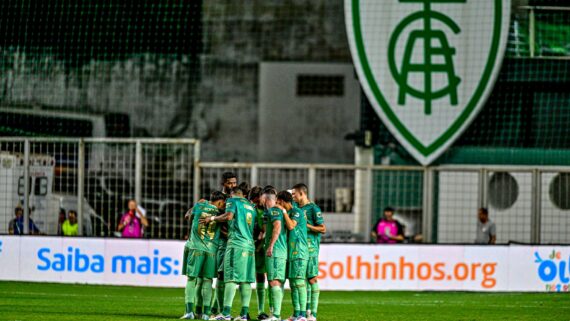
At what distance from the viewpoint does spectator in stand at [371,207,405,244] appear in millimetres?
24500

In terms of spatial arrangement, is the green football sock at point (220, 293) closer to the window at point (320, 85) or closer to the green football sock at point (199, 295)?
the green football sock at point (199, 295)

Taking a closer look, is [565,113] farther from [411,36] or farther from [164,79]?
[164,79]

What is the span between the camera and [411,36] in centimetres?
2544

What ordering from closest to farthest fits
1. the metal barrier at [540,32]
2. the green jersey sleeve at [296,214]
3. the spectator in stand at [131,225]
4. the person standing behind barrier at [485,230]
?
the green jersey sleeve at [296,214], the person standing behind barrier at [485,230], the spectator in stand at [131,225], the metal barrier at [540,32]

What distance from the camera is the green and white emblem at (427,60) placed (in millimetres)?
24938

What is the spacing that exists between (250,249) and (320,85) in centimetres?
2331

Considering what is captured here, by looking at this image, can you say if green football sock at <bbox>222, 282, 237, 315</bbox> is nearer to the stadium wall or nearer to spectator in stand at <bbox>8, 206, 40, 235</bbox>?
the stadium wall

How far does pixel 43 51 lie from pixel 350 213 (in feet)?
29.0

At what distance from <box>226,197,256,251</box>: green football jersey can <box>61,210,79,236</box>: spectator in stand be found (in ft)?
32.1

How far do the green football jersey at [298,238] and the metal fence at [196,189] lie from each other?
7982mm

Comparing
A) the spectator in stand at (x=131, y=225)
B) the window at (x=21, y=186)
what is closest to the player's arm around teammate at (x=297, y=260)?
the spectator in stand at (x=131, y=225)

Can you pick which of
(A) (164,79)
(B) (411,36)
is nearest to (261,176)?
(B) (411,36)

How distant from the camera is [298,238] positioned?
52.2 feet

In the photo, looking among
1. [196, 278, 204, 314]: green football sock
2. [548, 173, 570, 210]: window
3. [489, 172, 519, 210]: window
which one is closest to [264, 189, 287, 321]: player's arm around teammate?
[196, 278, 204, 314]: green football sock
